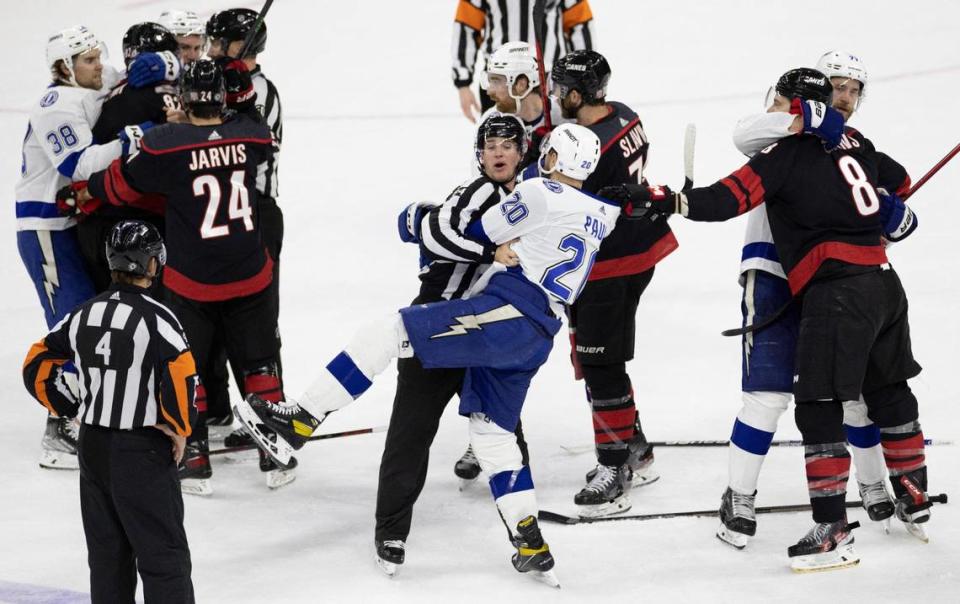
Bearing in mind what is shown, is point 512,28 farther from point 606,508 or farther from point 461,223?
point 606,508

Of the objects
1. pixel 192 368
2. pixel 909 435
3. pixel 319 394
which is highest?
pixel 192 368

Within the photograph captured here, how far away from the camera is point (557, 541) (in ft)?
15.9

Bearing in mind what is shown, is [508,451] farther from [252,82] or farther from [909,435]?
[252,82]

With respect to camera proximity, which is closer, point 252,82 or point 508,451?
point 508,451

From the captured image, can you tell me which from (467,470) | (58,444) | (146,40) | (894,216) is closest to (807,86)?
(894,216)

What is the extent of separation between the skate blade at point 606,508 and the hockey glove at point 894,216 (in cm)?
139

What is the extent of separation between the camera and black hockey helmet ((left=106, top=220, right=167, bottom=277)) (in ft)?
12.0

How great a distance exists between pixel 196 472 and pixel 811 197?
8.49 feet

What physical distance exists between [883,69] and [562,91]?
6.18 m

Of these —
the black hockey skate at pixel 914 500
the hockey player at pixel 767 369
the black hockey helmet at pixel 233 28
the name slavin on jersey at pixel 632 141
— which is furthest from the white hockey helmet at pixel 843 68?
the black hockey helmet at pixel 233 28

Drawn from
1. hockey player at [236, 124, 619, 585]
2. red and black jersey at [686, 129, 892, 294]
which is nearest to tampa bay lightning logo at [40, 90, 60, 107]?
hockey player at [236, 124, 619, 585]

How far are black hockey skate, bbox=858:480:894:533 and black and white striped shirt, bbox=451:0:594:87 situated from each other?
2915 millimetres

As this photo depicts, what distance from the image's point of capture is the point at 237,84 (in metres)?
5.30

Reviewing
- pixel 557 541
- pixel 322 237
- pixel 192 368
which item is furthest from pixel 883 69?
pixel 192 368
